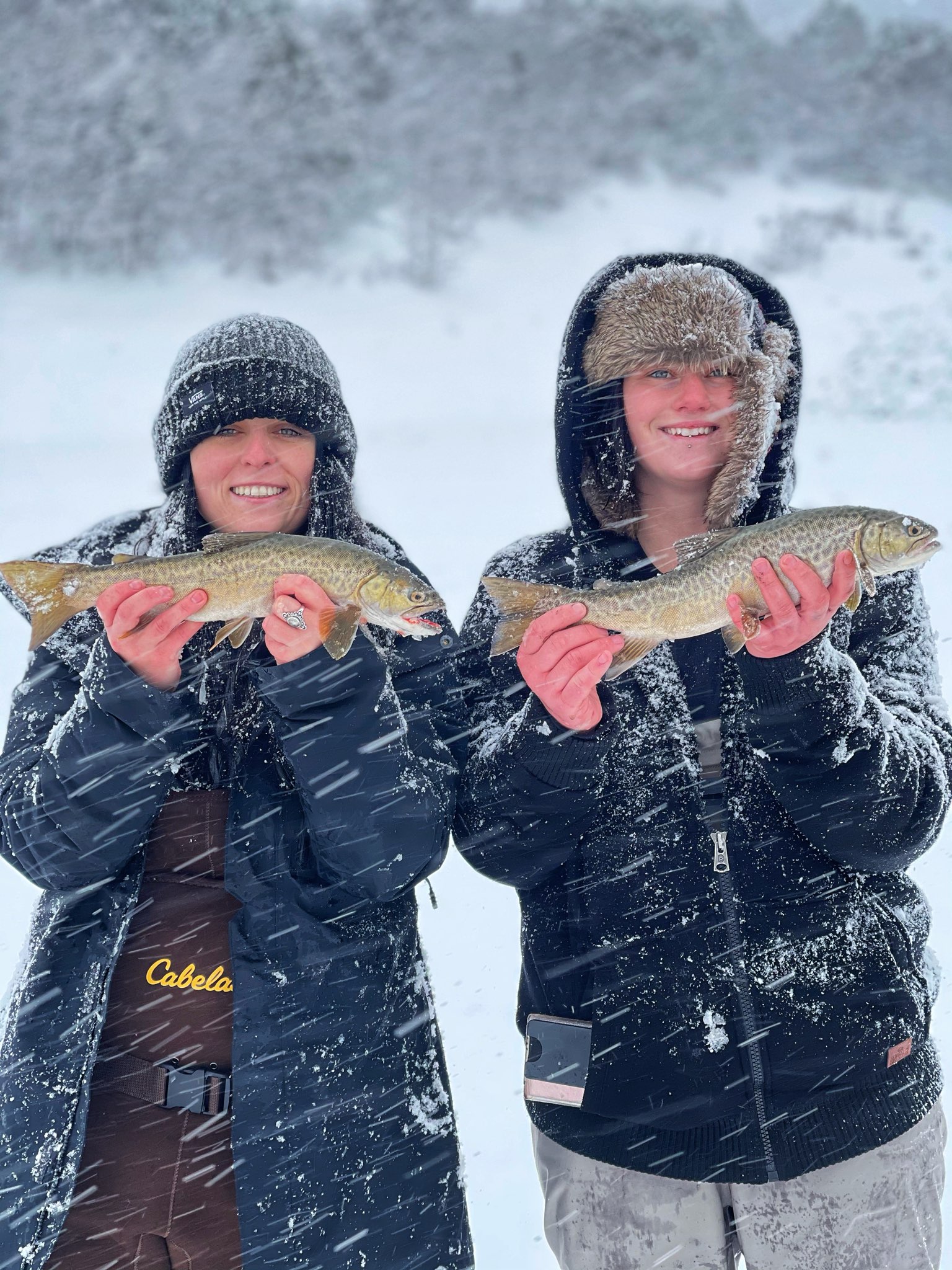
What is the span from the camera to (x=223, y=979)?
2.73 metres

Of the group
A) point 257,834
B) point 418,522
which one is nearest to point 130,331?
point 418,522

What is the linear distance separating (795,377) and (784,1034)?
2005 millimetres

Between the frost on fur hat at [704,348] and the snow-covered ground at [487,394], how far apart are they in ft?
3.06

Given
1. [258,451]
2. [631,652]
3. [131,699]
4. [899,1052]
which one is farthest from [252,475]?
Result: [899,1052]

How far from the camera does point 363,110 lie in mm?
36938

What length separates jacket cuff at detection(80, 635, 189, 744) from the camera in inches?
104

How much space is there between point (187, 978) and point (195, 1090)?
0.27 m

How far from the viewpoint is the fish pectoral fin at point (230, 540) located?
292 centimetres

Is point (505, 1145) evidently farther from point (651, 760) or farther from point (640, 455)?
point (640, 455)

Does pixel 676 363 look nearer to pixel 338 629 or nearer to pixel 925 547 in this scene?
pixel 925 547

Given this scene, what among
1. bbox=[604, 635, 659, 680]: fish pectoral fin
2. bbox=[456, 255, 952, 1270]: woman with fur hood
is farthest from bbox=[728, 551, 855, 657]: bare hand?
bbox=[604, 635, 659, 680]: fish pectoral fin

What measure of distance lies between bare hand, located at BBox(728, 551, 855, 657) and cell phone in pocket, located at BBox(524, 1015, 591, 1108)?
1.11 meters

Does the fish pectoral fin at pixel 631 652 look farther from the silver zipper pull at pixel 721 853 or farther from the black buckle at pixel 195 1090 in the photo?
the black buckle at pixel 195 1090

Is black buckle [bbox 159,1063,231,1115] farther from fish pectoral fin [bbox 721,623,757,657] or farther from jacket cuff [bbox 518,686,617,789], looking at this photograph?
fish pectoral fin [bbox 721,623,757,657]
